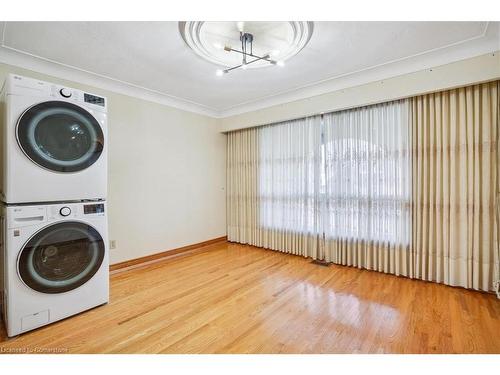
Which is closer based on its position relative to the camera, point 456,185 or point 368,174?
point 456,185

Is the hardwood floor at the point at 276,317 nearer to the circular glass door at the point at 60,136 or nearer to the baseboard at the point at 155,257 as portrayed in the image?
the baseboard at the point at 155,257

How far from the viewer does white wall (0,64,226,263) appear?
10.1 ft

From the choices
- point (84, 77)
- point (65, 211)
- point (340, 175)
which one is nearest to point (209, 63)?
point (84, 77)

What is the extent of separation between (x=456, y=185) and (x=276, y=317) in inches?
89.5

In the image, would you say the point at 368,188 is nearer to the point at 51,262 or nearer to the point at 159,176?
the point at 159,176

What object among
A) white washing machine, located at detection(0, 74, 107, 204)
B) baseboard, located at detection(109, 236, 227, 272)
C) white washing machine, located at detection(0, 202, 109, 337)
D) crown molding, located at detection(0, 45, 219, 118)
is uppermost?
crown molding, located at detection(0, 45, 219, 118)

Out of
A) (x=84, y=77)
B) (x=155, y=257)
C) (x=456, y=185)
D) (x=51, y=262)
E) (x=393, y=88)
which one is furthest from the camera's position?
(x=155, y=257)

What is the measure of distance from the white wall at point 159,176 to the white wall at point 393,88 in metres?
1.15

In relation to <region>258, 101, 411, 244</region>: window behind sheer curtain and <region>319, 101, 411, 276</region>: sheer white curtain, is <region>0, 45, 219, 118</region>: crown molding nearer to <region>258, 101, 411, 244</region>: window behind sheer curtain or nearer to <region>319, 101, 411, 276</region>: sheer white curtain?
<region>258, 101, 411, 244</region>: window behind sheer curtain

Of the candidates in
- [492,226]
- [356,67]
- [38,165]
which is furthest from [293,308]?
[356,67]

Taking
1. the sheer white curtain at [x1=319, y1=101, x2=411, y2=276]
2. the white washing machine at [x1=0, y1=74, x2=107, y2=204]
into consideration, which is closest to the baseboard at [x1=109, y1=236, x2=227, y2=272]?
the white washing machine at [x1=0, y1=74, x2=107, y2=204]

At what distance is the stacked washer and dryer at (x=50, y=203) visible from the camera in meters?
1.73

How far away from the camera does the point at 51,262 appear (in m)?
1.89
